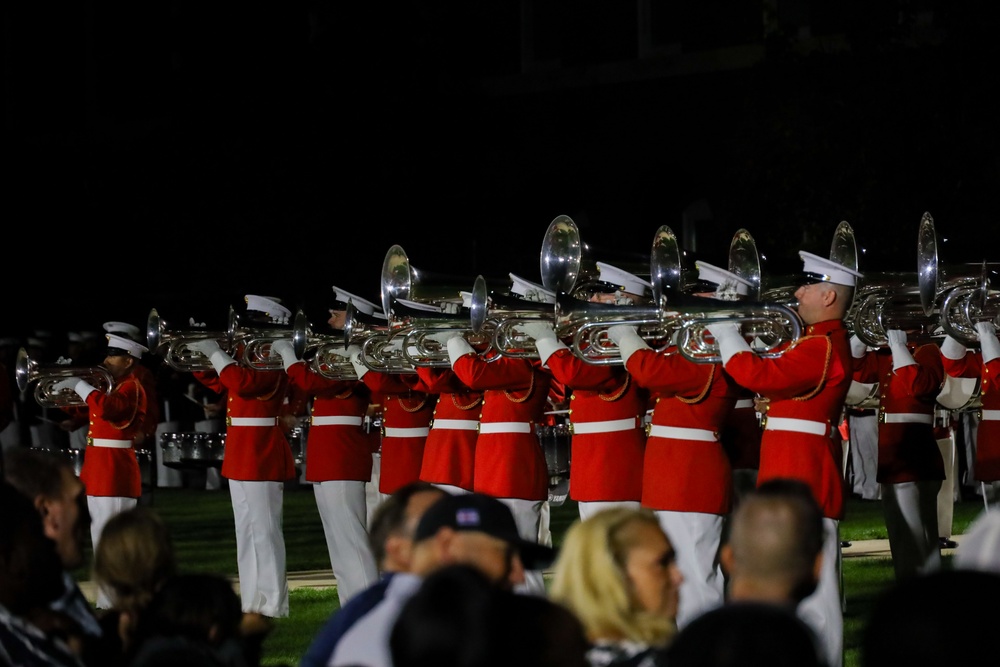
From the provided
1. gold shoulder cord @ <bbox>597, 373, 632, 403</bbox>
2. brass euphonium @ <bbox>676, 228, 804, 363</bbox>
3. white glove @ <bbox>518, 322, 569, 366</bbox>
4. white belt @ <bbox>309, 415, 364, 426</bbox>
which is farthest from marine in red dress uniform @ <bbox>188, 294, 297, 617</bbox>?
brass euphonium @ <bbox>676, 228, 804, 363</bbox>

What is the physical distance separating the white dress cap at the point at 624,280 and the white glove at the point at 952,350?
211cm

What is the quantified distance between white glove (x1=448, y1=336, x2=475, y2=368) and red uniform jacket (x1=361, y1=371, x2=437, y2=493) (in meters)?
1.33

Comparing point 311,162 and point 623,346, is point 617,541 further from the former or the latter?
point 311,162

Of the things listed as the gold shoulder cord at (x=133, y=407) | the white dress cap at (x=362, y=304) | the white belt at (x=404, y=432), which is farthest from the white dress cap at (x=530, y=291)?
the gold shoulder cord at (x=133, y=407)

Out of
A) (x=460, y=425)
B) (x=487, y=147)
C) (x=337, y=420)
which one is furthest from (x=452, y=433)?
(x=487, y=147)

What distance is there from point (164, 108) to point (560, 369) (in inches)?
906

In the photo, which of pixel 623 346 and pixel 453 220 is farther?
pixel 453 220

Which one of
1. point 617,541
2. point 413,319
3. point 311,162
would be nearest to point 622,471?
point 413,319

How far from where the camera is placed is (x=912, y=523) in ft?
29.0

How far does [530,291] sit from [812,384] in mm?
2038

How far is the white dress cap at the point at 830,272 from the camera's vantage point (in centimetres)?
702

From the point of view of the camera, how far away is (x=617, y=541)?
4.13m

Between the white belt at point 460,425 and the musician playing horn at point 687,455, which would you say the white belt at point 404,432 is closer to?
the white belt at point 460,425

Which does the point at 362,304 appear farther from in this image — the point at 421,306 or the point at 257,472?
the point at 257,472
